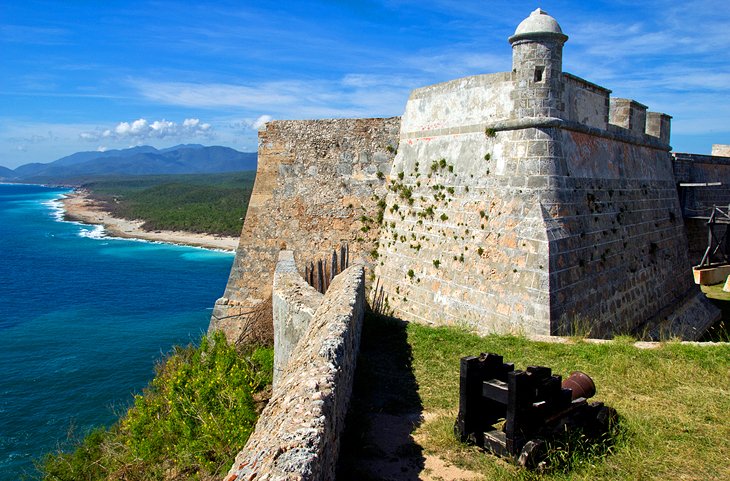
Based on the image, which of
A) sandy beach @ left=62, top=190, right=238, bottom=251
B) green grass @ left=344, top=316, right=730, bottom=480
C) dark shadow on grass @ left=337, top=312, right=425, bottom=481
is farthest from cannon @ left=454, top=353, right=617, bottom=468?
sandy beach @ left=62, top=190, right=238, bottom=251

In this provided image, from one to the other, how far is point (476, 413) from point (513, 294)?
4.66 m

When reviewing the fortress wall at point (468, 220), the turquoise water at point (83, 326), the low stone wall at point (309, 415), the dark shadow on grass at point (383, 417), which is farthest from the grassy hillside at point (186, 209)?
the low stone wall at point (309, 415)

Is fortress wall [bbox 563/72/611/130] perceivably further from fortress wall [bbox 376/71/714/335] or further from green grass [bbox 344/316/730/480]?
green grass [bbox 344/316/730/480]

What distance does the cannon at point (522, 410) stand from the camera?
476cm

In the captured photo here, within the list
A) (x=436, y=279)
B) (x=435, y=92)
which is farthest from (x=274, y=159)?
(x=436, y=279)

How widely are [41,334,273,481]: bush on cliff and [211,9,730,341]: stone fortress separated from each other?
2.41 meters

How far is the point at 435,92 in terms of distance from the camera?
11.8 m

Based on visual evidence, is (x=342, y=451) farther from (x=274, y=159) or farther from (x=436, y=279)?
(x=274, y=159)

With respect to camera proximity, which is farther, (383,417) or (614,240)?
(614,240)

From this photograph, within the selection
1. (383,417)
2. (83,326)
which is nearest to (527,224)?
(383,417)

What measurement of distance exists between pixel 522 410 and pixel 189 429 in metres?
7.10

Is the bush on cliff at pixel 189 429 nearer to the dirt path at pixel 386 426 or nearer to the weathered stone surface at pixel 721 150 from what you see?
the dirt path at pixel 386 426

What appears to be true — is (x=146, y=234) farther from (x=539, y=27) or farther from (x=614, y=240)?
(x=539, y=27)

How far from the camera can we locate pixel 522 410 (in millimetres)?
4762
